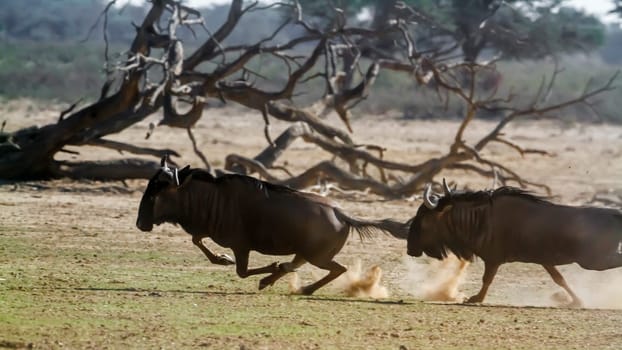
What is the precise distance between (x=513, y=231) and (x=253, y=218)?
6.92ft

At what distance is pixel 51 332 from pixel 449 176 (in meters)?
15.7

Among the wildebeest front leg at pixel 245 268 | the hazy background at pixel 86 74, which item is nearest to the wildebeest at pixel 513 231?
the wildebeest front leg at pixel 245 268

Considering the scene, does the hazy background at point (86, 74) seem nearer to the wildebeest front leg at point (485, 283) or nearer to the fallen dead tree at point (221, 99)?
the fallen dead tree at point (221, 99)

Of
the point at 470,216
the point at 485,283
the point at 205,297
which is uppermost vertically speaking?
the point at 470,216

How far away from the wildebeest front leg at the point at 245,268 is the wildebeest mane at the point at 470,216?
1.44 meters

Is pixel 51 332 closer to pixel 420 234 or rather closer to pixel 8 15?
pixel 420 234

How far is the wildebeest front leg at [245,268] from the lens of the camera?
11.2m

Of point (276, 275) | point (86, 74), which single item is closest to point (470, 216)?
point (276, 275)

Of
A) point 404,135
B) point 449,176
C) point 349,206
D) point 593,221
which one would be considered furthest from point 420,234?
point 404,135

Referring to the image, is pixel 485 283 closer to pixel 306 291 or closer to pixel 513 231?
pixel 513 231

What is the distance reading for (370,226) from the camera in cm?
1142

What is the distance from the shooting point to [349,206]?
58.9ft

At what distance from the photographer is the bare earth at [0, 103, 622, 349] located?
8812 millimetres

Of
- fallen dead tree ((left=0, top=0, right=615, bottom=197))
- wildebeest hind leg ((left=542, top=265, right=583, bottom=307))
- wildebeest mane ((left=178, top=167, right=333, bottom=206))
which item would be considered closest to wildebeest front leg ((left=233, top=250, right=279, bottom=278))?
wildebeest mane ((left=178, top=167, right=333, bottom=206))
